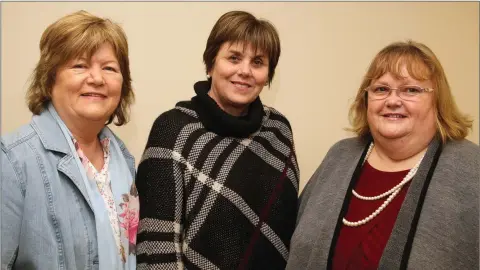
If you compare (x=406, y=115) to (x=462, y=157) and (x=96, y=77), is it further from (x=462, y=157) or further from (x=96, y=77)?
(x=96, y=77)

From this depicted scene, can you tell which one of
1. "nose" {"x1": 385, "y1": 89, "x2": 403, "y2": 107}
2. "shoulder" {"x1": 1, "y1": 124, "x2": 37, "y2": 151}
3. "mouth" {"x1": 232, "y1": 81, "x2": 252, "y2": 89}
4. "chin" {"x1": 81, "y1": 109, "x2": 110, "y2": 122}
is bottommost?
"shoulder" {"x1": 1, "y1": 124, "x2": 37, "y2": 151}

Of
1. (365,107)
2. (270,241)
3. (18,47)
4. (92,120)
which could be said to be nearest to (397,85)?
(365,107)

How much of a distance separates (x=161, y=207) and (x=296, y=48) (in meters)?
1.25

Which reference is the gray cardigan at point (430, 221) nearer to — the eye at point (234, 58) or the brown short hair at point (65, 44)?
the eye at point (234, 58)

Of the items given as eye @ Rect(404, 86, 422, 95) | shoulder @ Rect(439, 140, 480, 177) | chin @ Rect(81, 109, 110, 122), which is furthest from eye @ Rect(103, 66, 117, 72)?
shoulder @ Rect(439, 140, 480, 177)

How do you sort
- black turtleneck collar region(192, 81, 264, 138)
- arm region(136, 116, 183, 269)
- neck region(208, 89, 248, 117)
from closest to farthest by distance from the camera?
arm region(136, 116, 183, 269), black turtleneck collar region(192, 81, 264, 138), neck region(208, 89, 248, 117)

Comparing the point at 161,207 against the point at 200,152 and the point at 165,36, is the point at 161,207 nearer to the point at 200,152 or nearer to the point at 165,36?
the point at 200,152

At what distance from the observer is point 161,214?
1620 millimetres

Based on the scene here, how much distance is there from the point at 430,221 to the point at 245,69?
0.85 meters

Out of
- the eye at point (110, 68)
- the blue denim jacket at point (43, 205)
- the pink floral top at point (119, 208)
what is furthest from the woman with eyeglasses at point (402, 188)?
the eye at point (110, 68)

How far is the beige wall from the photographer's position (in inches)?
82.1

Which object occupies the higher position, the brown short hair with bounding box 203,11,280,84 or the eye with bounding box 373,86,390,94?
the brown short hair with bounding box 203,11,280,84

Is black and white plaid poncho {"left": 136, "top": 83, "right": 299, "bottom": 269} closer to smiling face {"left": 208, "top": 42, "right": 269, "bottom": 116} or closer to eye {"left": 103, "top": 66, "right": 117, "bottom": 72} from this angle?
smiling face {"left": 208, "top": 42, "right": 269, "bottom": 116}

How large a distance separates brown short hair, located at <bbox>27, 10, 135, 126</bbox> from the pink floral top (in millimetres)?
197
